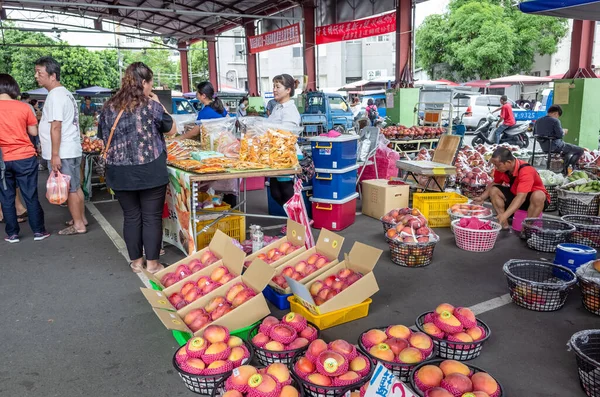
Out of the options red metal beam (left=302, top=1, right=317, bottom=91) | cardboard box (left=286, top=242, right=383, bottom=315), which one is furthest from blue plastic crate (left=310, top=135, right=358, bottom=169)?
red metal beam (left=302, top=1, right=317, bottom=91)

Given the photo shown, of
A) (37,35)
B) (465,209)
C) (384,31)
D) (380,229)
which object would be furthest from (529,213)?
(37,35)

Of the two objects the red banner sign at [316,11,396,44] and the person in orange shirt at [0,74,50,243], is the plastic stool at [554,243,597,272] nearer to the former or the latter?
the person in orange shirt at [0,74,50,243]

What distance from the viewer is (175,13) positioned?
19.2 meters

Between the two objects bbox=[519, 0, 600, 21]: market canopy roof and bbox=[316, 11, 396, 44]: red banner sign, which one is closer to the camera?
bbox=[519, 0, 600, 21]: market canopy roof

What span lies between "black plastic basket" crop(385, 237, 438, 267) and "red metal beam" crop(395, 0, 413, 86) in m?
10.1

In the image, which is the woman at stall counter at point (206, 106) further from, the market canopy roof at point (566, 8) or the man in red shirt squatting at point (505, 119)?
the man in red shirt squatting at point (505, 119)

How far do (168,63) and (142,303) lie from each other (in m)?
53.3

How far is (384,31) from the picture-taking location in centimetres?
1289

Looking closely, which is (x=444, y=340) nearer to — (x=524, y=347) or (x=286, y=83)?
(x=524, y=347)

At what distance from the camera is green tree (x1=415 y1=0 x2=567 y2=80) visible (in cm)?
2509

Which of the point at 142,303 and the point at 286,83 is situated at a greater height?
the point at 286,83

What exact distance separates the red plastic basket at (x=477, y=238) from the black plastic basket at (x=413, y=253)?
1.87 ft

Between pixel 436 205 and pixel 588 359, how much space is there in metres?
3.36

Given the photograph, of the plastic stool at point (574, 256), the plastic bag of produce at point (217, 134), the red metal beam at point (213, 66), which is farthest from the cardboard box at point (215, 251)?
the red metal beam at point (213, 66)
